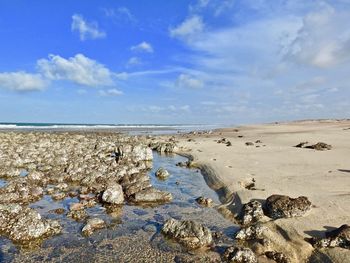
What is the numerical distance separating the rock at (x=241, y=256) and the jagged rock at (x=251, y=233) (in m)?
1.13

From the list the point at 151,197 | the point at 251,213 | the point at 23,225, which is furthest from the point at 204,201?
the point at 23,225

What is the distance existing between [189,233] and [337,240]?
3687 millimetres

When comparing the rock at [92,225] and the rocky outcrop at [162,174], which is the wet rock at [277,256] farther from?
the rocky outcrop at [162,174]

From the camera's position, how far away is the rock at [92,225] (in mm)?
10055

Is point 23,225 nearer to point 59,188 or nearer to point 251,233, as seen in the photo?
point 59,188

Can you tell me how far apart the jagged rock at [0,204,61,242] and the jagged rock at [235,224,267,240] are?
5.19 metres

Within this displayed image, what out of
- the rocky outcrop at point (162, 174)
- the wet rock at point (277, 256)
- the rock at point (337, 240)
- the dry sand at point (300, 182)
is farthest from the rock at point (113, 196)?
the rock at point (337, 240)

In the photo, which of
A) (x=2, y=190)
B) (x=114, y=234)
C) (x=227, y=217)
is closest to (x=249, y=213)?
(x=227, y=217)

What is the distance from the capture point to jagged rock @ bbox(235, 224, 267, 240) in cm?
955

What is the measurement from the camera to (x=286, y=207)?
10.7m

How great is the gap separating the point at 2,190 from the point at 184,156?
16643 millimetres

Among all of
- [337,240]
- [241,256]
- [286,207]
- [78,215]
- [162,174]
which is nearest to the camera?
[241,256]

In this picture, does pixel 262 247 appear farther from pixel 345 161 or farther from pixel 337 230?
pixel 345 161

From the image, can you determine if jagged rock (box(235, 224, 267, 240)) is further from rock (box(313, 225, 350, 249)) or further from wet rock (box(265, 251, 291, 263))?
rock (box(313, 225, 350, 249))
